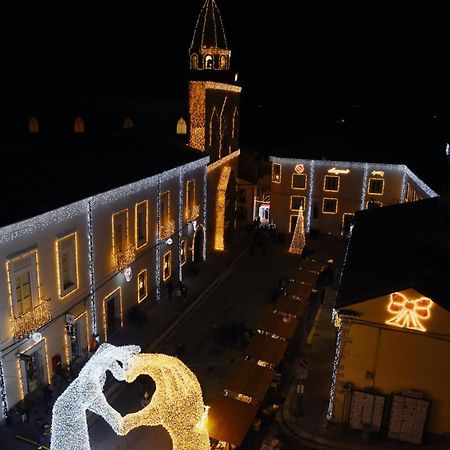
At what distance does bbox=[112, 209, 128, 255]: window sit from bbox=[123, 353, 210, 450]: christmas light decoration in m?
13.9

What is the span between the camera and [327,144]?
151 feet

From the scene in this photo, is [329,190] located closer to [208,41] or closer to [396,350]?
[208,41]

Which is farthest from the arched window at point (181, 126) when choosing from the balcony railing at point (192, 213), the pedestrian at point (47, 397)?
the pedestrian at point (47, 397)

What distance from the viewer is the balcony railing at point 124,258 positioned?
1003 inches

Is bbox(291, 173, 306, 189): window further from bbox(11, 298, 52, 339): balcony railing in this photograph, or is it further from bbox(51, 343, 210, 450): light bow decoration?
bbox(51, 343, 210, 450): light bow decoration

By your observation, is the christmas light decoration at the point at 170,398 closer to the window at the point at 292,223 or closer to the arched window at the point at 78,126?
the arched window at the point at 78,126

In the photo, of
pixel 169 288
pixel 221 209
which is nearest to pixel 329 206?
pixel 221 209

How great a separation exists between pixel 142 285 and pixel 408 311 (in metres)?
16.3

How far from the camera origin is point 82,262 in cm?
2267

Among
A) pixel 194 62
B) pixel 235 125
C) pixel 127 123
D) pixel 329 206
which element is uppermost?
pixel 194 62

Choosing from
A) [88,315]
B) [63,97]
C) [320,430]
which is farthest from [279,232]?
[320,430]

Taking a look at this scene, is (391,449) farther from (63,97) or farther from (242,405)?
(63,97)

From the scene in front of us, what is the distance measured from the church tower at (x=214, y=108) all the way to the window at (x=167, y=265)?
7.25m

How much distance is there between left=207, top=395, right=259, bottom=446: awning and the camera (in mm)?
16766
